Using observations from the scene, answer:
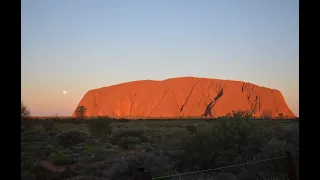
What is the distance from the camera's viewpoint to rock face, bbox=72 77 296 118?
480 feet

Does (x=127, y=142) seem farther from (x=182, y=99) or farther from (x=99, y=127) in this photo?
(x=182, y=99)

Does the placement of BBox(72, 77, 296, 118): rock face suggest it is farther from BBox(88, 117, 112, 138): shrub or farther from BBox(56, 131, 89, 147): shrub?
BBox(56, 131, 89, 147): shrub

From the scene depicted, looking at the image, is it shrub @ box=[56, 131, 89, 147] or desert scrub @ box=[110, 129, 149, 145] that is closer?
shrub @ box=[56, 131, 89, 147]

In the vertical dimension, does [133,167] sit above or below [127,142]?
above

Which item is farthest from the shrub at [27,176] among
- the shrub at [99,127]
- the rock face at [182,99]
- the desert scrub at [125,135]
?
the rock face at [182,99]

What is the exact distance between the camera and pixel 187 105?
495 ft

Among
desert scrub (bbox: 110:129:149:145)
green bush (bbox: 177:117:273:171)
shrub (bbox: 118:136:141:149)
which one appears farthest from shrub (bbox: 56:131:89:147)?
green bush (bbox: 177:117:273:171)

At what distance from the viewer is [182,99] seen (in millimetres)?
154625

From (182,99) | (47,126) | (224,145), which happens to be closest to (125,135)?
(47,126)

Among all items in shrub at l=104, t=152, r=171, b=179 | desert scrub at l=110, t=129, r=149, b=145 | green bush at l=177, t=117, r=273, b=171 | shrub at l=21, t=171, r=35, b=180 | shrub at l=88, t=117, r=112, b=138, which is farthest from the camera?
shrub at l=88, t=117, r=112, b=138

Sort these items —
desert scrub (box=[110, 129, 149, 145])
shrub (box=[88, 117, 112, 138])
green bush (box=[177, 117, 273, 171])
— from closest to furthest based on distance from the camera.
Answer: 1. green bush (box=[177, 117, 273, 171])
2. desert scrub (box=[110, 129, 149, 145])
3. shrub (box=[88, 117, 112, 138])

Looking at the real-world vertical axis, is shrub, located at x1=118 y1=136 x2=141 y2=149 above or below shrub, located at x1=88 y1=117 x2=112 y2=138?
below

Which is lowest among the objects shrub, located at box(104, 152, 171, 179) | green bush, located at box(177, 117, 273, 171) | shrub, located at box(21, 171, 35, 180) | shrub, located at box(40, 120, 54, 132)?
shrub, located at box(40, 120, 54, 132)
